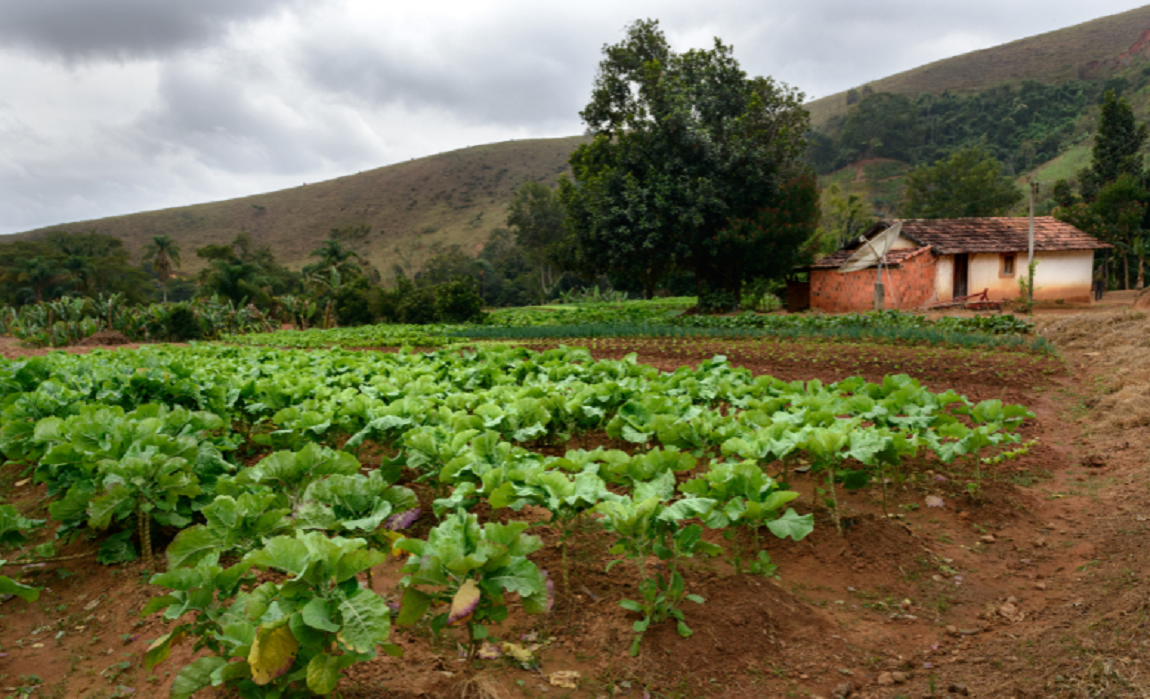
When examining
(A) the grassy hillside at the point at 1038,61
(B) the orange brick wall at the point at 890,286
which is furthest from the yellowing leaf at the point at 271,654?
(A) the grassy hillside at the point at 1038,61

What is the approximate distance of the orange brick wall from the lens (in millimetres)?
22422

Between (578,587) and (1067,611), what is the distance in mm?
2148

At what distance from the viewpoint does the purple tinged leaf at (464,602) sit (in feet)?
6.13

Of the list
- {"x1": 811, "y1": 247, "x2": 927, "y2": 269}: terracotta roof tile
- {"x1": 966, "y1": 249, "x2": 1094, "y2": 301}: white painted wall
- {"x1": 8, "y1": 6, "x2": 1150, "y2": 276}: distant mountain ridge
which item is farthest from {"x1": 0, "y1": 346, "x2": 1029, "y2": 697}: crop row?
{"x1": 8, "y1": 6, "x2": 1150, "y2": 276}: distant mountain ridge

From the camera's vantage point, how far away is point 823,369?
10.1 m

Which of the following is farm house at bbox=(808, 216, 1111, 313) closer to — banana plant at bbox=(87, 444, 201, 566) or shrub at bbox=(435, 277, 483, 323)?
shrub at bbox=(435, 277, 483, 323)

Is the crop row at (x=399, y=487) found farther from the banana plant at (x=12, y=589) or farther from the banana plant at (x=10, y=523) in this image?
the banana plant at (x=12, y=589)

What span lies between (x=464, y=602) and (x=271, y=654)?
1.80 feet

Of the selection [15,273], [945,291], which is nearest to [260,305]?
[15,273]

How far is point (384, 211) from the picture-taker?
301 ft

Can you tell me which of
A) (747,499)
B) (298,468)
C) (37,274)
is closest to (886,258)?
(747,499)

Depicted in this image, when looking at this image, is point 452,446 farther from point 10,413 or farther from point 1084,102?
point 1084,102

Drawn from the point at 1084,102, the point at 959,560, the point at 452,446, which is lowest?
the point at 959,560

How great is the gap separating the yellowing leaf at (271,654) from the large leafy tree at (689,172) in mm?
18861
